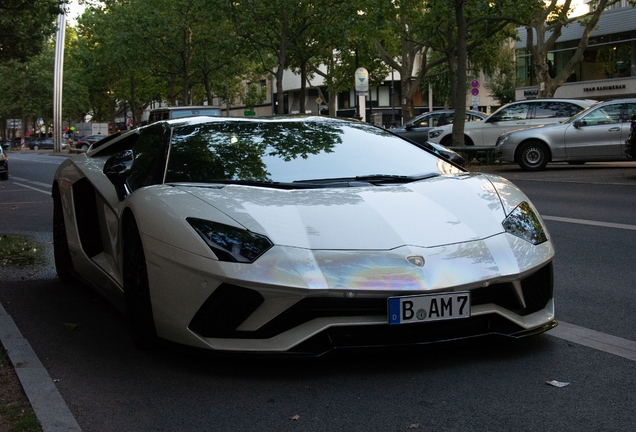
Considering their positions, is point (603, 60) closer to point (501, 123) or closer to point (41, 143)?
point (501, 123)

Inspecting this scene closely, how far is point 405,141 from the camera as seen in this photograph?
553 centimetres

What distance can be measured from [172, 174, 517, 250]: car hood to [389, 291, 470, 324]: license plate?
28 centimetres

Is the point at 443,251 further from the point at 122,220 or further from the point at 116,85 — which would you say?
the point at 116,85

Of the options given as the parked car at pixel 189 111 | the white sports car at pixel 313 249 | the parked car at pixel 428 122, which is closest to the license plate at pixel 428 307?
the white sports car at pixel 313 249

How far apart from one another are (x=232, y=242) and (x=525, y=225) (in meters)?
1.51

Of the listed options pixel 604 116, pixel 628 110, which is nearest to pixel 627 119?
pixel 628 110

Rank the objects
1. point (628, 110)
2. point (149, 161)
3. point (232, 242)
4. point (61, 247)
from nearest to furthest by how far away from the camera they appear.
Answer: point (232, 242), point (149, 161), point (61, 247), point (628, 110)

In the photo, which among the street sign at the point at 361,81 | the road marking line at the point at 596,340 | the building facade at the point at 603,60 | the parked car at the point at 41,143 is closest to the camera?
the road marking line at the point at 596,340

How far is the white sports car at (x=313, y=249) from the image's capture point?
3762mm

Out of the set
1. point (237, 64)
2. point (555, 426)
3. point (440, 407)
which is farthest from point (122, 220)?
point (237, 64)

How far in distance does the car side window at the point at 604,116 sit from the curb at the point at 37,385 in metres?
15.8

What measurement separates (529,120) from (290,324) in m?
19.0

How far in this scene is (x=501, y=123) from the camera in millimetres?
22656

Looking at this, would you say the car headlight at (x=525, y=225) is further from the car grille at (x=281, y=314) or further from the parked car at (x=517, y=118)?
the parked car at (x=517, y=118)
